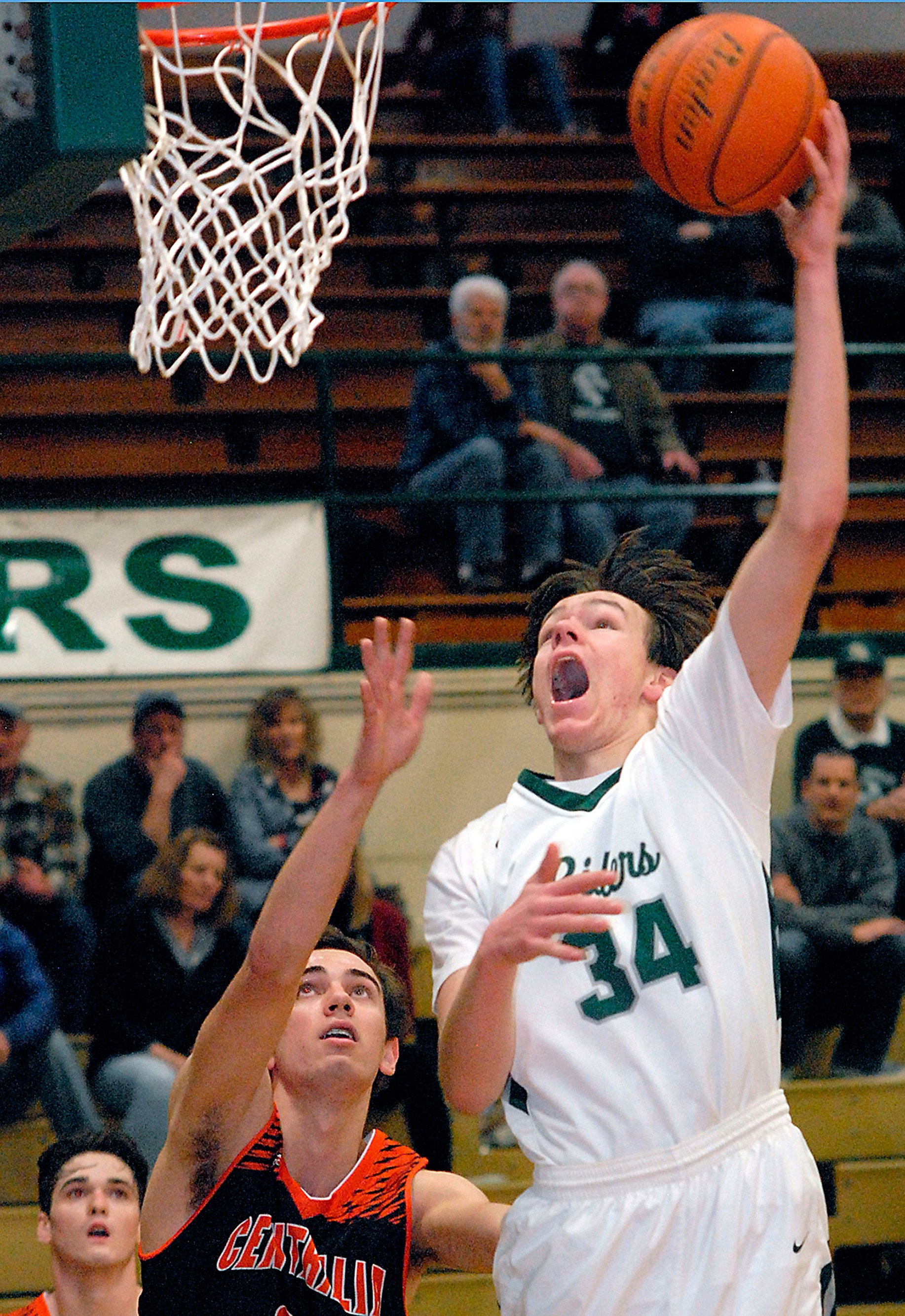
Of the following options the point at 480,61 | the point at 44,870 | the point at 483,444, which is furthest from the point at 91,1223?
the point at 480,61

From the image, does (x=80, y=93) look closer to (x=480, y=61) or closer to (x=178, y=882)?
(x=178, y=882)

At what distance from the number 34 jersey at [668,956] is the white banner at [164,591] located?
11.6 ft

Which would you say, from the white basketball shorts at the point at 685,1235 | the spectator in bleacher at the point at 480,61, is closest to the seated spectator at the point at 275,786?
the white basketball shorts at the point at 685,1235

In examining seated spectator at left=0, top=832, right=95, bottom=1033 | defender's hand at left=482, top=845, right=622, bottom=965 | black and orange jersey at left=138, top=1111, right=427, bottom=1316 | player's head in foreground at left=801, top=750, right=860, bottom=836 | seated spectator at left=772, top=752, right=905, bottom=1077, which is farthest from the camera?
player's head in foreground at left=801, top=750, right=860, bottom=836

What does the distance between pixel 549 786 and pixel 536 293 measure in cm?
641

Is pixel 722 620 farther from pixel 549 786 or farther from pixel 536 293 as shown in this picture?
pixel 536 293

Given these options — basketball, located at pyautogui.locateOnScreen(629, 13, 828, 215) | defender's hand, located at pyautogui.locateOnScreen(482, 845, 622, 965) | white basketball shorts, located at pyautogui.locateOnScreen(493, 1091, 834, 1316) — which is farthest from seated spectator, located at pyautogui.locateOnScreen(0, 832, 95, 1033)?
basketball, located at pyautogui.locateOnScreen(629, 13, 828, 215)

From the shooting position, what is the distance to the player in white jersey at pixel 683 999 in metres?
2.46

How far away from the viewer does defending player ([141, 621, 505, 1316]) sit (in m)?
2.38

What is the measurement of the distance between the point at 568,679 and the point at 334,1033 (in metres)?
0.78

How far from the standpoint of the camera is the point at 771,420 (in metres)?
8.55

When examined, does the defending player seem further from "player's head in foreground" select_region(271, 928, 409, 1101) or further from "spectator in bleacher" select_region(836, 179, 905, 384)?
"spectator in bleacher" select_region(836, 179, 905, 384)

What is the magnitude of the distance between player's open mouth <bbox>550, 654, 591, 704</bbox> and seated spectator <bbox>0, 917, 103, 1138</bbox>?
2731mm

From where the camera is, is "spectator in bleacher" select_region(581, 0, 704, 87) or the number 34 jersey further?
"spectator in bleacher" select_region(581, 0, 704, 87)
